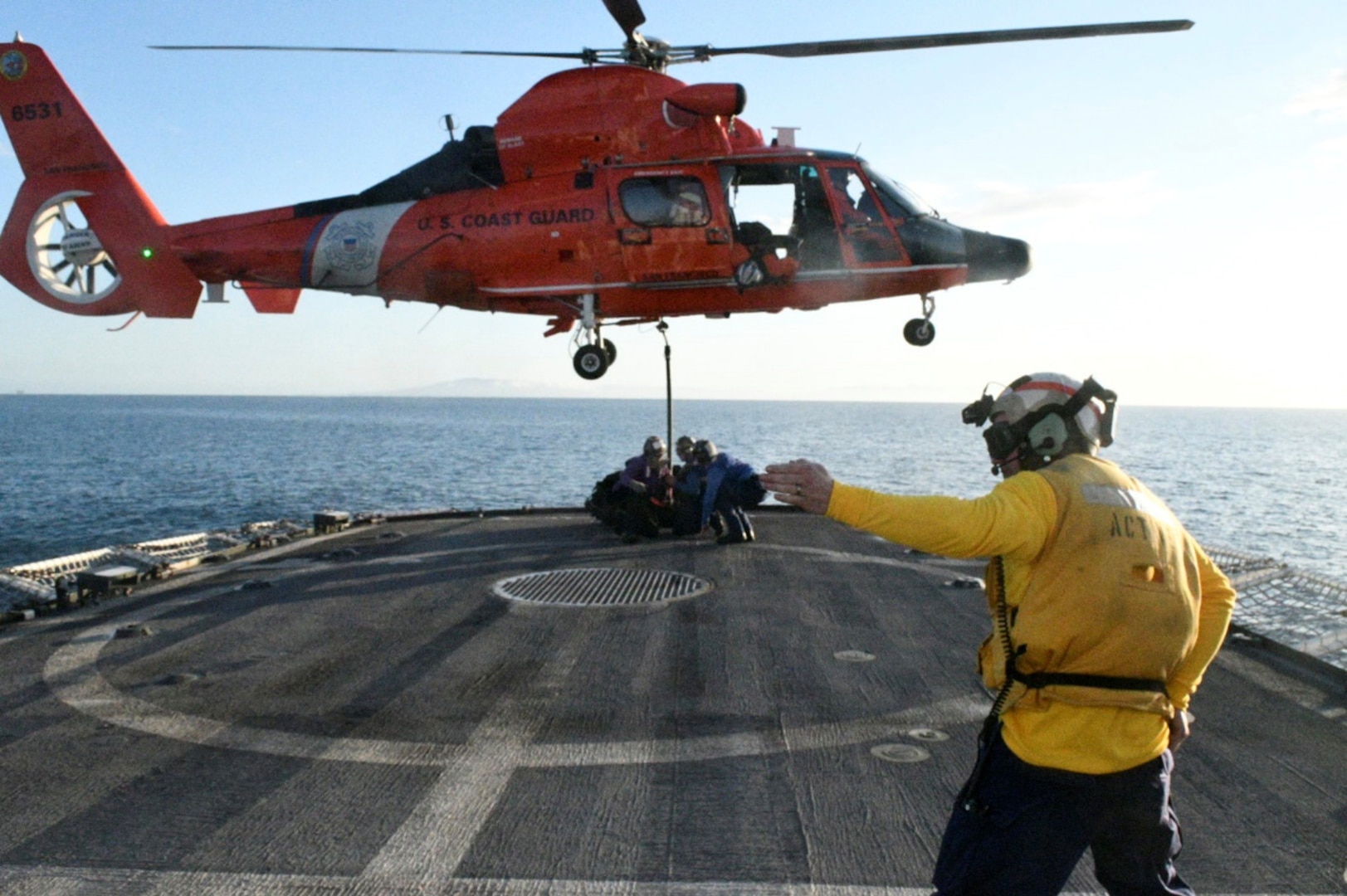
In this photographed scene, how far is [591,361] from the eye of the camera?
16469 mm

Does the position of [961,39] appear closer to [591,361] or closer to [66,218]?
[591,361]

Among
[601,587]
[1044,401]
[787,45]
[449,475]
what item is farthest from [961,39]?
[449,475]

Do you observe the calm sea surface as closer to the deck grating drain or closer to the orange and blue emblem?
the orange and blue emblem

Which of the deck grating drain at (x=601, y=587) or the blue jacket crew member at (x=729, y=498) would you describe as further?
the blue jacket crew member at (x=729, y=498)

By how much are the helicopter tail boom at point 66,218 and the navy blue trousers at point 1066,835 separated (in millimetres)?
16953

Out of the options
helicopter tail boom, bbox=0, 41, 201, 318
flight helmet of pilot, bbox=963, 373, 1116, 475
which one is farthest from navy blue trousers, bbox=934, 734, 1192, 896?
helicopter tail boom, bbox=0, 41, 201, 318

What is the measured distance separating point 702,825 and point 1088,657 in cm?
269

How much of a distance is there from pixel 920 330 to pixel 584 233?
586 cm

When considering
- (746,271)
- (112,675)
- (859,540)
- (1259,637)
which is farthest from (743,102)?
(112,675)

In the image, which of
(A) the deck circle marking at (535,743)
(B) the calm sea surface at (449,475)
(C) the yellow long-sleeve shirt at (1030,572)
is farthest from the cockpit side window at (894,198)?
(B) the calm sea surface at (449,475)

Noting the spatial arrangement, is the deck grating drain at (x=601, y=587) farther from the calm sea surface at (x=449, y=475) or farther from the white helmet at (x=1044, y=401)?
the calm sea surface at (x=449, y=475)

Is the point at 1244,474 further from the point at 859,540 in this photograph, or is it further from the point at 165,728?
the point at 165,728

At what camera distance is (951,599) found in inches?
447

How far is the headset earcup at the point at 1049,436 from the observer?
12.8ft
